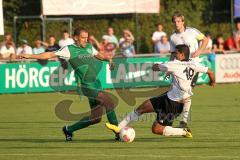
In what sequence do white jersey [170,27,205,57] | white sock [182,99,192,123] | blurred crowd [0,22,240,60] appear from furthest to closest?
blurred crowd [0,22,240,60], white jersey [170,27,205,57], white sock [182,99,192,123]

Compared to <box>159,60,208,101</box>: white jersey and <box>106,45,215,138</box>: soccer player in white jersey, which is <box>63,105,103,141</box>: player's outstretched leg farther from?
<box>159,60,208,101</box>: white jersey

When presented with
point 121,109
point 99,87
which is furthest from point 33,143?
point 121,109

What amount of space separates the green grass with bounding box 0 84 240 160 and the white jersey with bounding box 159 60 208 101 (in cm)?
83

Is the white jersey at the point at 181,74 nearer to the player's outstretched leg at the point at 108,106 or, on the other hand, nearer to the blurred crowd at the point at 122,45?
the player's outstretched leg at the point at 108,106

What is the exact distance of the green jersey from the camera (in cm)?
1630

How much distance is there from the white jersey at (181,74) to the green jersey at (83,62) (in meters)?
1.49

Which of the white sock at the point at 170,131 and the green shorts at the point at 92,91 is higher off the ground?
the green shorts at the point at 92,91

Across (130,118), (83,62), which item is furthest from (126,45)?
(130,118)

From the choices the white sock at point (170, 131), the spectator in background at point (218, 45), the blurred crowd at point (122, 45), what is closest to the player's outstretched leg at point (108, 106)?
the white sock at point (170, 131)

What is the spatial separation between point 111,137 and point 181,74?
2.15m

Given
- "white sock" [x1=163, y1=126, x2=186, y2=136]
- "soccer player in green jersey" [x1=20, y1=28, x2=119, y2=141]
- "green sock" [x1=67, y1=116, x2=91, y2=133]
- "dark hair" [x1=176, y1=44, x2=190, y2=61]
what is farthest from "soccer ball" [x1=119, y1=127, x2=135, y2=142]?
"dark hair" [x1=176, y1=44, x2=190, y2=61]

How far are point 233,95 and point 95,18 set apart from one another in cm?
1444

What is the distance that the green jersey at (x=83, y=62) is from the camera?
16297mm

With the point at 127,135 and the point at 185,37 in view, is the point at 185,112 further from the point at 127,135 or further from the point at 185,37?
the point at 185,37
